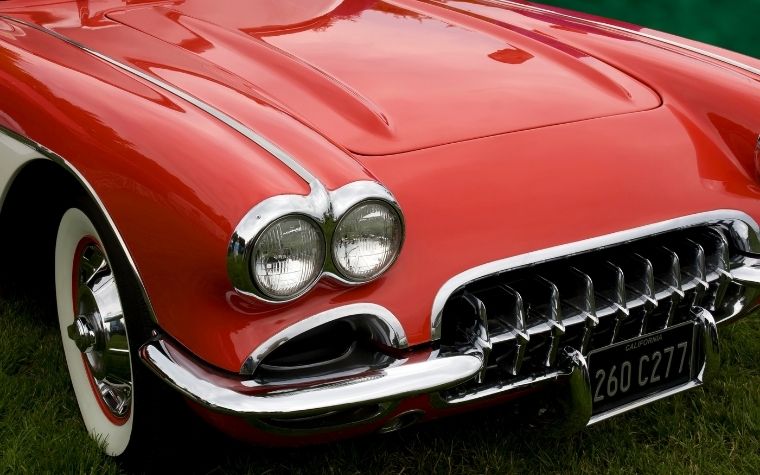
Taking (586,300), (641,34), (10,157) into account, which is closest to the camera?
(586,300)

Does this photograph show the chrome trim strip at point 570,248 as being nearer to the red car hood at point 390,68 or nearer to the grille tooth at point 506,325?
the grille tooth at point 506,325

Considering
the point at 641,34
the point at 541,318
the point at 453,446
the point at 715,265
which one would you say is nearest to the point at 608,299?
the point at 541,318

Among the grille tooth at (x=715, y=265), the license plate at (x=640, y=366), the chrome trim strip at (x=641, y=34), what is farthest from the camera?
the chrome trim strip at (x=641, y=34)

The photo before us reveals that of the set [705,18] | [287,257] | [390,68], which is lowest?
[705,18]

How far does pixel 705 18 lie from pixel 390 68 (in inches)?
143

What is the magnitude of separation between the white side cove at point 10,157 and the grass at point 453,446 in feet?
1.78

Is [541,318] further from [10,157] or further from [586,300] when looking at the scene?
[10,157]

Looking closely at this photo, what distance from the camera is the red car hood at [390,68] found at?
2002 millimetres

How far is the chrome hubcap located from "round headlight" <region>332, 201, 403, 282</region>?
0.50 metres

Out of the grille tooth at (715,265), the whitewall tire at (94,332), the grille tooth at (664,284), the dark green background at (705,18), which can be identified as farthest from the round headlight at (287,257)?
the dark green background at (705,18)

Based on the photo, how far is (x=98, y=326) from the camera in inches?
76.4

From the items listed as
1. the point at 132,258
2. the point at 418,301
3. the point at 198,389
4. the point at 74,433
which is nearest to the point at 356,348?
the point at 418,301

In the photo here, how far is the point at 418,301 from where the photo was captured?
1682 millimetres

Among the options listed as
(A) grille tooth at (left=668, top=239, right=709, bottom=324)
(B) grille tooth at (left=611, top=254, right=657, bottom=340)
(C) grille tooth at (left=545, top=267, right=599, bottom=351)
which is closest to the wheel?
(C) grille tooth at (left=545, top=267, right=599, bottom=351)
